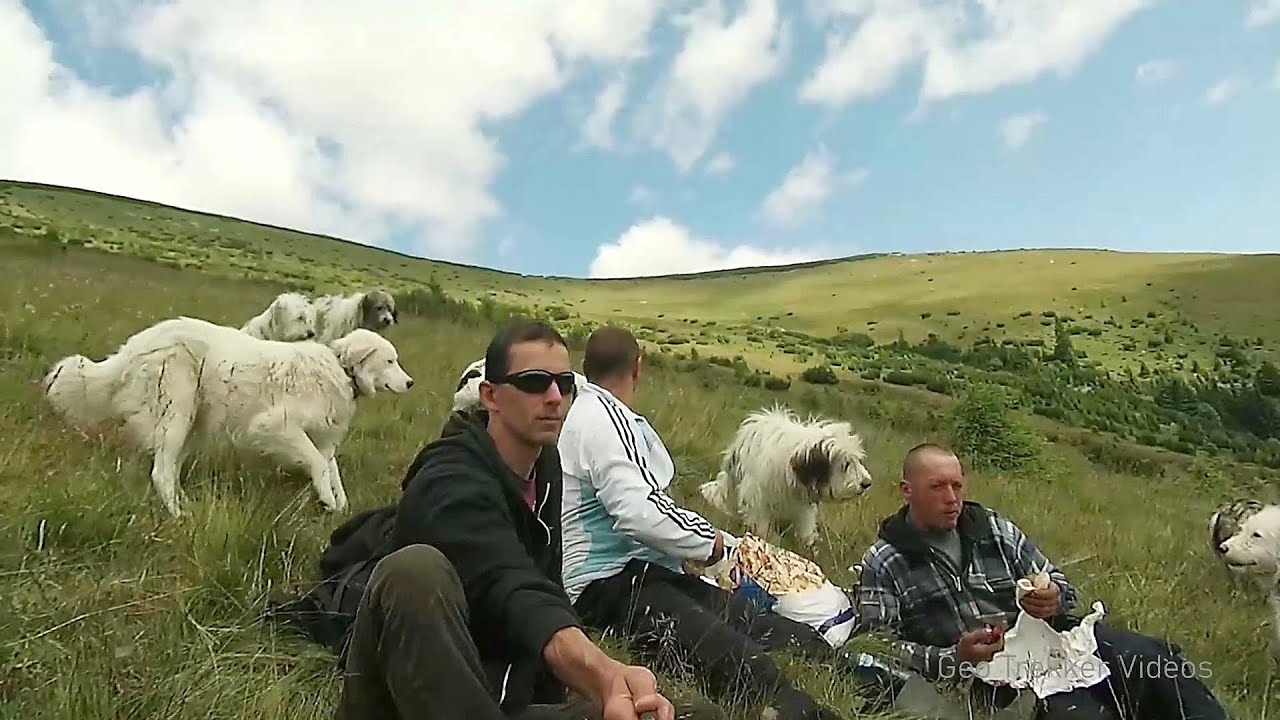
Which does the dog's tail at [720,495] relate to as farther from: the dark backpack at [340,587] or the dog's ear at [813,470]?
the dark backpack at [340,587]

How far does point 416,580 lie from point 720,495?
6.43 metres

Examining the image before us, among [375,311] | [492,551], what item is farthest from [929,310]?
[492,551]

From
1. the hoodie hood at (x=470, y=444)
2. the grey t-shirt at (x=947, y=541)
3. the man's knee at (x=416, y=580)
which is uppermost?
the hoodie hood at (x=470, y=444)

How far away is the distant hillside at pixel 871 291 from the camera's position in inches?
2547

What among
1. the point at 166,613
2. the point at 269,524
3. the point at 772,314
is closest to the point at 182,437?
the point at 269,524

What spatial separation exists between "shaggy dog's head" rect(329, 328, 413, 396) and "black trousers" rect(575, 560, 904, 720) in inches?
129

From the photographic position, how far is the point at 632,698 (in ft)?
8.71

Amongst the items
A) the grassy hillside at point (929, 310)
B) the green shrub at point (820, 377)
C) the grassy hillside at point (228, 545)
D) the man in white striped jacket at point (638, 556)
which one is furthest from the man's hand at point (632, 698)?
the green shrub at point (820, 377)

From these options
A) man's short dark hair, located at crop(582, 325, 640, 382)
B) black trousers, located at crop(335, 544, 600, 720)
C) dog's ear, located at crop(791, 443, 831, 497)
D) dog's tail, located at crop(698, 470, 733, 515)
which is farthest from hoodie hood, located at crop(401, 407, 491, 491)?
dog's tail, located at crop(698, 470, 733, 515)

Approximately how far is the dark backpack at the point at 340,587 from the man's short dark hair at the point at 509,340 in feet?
2.57

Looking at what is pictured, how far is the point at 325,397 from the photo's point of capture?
7.13 meters

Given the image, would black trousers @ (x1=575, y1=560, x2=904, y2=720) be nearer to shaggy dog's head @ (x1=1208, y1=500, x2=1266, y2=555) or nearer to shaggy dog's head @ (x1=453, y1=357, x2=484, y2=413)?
shaggy dog's head @ (x1=453, y1=357, x2=484, y2=413)

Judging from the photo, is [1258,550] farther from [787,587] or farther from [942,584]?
[787,587]

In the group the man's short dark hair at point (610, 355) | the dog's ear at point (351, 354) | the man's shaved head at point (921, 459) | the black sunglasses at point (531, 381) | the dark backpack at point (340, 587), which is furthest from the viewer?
the dog's ear at point (351, 354)
